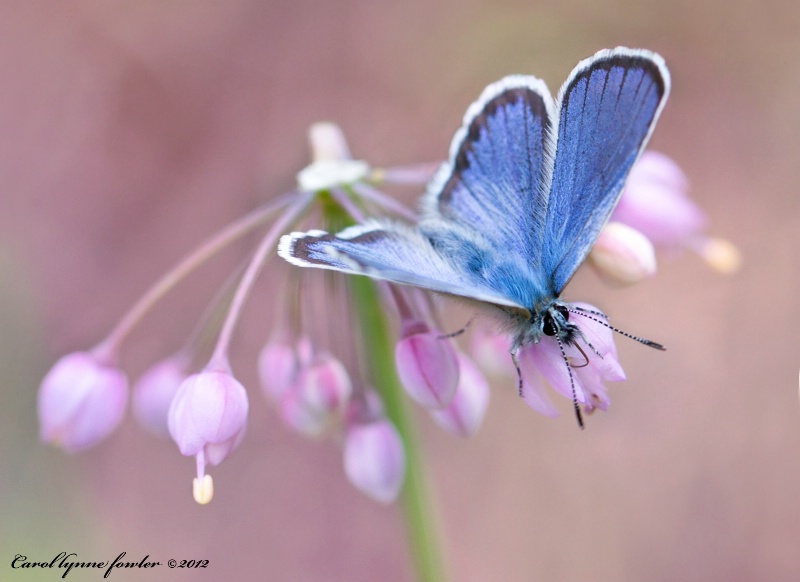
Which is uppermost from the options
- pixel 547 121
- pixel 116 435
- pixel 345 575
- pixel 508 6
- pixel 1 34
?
pixel 508 6

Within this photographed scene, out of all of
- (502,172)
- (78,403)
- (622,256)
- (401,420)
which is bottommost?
(78,403)

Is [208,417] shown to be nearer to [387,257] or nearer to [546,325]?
[387,257]

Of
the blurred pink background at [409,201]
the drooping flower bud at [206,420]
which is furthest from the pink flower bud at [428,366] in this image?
the blurred pink background at [409,201]

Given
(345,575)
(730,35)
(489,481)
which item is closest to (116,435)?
(345,575)

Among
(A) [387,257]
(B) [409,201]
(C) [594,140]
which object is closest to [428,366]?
(A) [387,257]

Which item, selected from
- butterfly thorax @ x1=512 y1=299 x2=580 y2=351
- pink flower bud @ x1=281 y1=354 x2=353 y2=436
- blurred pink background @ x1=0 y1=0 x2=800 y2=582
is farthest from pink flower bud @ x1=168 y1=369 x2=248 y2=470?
blurred pink background @ x1=0 y1=0 x2=800 y2=582

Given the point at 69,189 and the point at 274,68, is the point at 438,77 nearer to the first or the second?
the point at 274,68

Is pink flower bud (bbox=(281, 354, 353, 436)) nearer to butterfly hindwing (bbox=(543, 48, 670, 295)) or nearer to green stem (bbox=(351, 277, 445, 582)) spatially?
green stem (bbox=(351, 277, 445, 582))
